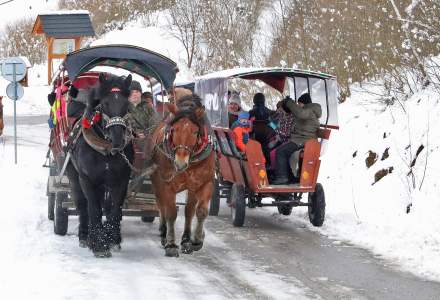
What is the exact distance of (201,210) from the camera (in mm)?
8578

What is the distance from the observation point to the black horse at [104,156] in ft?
25.8

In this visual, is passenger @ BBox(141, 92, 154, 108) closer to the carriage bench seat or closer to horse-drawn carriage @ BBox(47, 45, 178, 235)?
horse-drawn carriage @ BBox(47, 45, 178, 235)

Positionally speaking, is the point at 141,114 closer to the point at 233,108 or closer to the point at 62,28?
the point at 233,108

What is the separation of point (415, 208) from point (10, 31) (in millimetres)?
40451

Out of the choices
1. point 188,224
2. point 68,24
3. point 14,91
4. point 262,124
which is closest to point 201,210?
point 188,224

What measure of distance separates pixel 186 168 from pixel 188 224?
3.17 feet

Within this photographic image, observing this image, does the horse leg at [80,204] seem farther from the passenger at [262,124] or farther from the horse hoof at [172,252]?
the passenger at [262,124]

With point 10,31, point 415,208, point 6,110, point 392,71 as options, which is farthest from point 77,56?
point 10,31

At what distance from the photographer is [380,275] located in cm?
777

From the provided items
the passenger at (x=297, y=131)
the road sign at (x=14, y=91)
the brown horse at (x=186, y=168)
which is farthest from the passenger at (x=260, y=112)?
the road sign at (x=14, y=91)

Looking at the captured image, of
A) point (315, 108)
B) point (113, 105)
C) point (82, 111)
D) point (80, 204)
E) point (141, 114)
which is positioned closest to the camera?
point (113, 105)

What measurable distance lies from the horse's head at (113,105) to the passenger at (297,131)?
345 cm

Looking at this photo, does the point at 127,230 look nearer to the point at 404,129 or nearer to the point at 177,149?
the point at 177,149

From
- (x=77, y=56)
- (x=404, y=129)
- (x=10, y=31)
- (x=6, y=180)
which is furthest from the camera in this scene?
(x=10, y=31)
